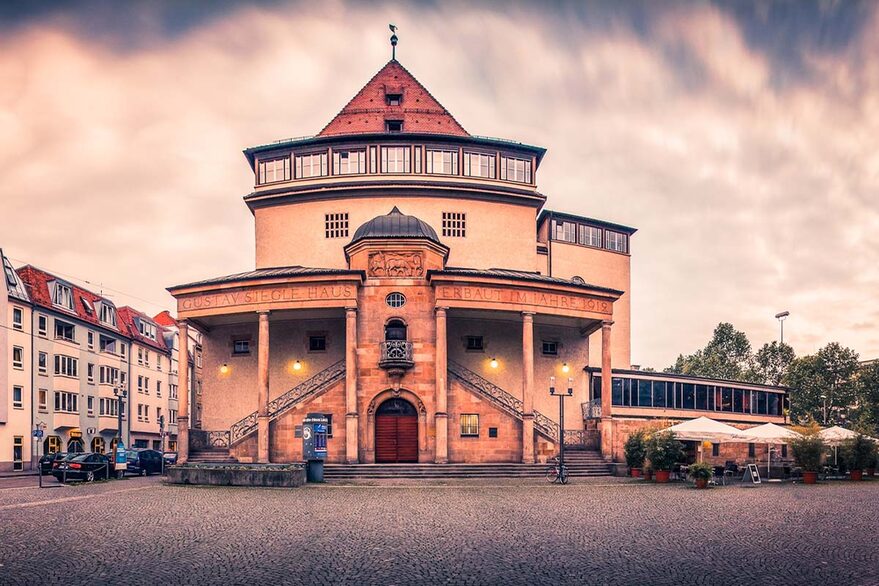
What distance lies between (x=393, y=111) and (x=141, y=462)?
26.6 m

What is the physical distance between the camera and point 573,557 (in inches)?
517

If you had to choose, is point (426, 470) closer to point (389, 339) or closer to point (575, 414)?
point (389, 339)

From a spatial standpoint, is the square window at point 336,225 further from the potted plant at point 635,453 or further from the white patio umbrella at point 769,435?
the white patio umbrella at point 769,435

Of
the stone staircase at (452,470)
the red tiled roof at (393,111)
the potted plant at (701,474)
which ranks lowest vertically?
the stone staircase at (452,470)

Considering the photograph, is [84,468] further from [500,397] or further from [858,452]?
[858,452]

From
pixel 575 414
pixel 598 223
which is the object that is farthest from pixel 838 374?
pixel 575 414

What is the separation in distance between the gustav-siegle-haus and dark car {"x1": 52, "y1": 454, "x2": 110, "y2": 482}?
138 inches

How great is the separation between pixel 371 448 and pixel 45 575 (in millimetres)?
25780

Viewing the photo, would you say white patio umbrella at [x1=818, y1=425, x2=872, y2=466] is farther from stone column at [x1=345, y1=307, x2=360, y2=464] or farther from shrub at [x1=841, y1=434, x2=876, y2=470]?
stone column at [x1=345, y1=307, x2=360, y2=464]

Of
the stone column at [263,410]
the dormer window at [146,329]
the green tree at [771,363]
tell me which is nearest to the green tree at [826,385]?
the green tree at [771,363]

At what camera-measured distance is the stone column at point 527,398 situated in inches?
1441

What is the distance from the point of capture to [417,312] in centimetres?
3834

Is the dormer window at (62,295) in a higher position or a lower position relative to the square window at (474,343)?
higher

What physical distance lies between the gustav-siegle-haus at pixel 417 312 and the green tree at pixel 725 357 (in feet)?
147
